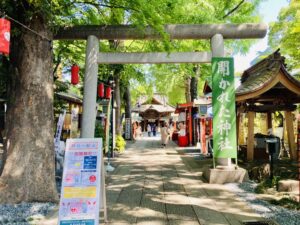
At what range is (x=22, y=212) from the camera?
570cm

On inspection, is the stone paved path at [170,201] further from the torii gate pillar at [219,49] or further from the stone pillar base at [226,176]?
the torii gate pillar at [219,49]

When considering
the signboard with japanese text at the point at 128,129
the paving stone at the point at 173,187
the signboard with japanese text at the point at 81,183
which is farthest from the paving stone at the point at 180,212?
the signboard with japanese text at the point at 128,129

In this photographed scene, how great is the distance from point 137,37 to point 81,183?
208 inches

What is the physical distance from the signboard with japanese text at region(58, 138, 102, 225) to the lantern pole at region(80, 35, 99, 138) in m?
3.66

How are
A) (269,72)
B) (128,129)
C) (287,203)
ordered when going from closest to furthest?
(287,203) → (269,72) → (128,129)

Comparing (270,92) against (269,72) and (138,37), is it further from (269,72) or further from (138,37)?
(138,37)

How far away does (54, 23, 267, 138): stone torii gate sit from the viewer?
8523 millimetres

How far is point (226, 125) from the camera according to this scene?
331 inches

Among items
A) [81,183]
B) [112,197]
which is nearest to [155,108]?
[112,197]

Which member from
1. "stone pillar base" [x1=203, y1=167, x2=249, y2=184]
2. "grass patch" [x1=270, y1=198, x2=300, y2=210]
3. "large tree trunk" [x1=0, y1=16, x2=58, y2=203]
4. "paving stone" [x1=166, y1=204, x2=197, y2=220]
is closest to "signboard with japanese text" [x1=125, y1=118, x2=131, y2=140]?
"stone pillar base" [x1=203, y1=167, x2=249, y2=184]

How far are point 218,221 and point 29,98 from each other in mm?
4604

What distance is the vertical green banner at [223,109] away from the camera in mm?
8383

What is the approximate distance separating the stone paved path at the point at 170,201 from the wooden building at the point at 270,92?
10.2ft

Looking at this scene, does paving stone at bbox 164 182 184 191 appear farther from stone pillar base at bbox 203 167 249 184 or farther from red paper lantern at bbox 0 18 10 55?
red paper lantern at bbox 0 18 10 55
